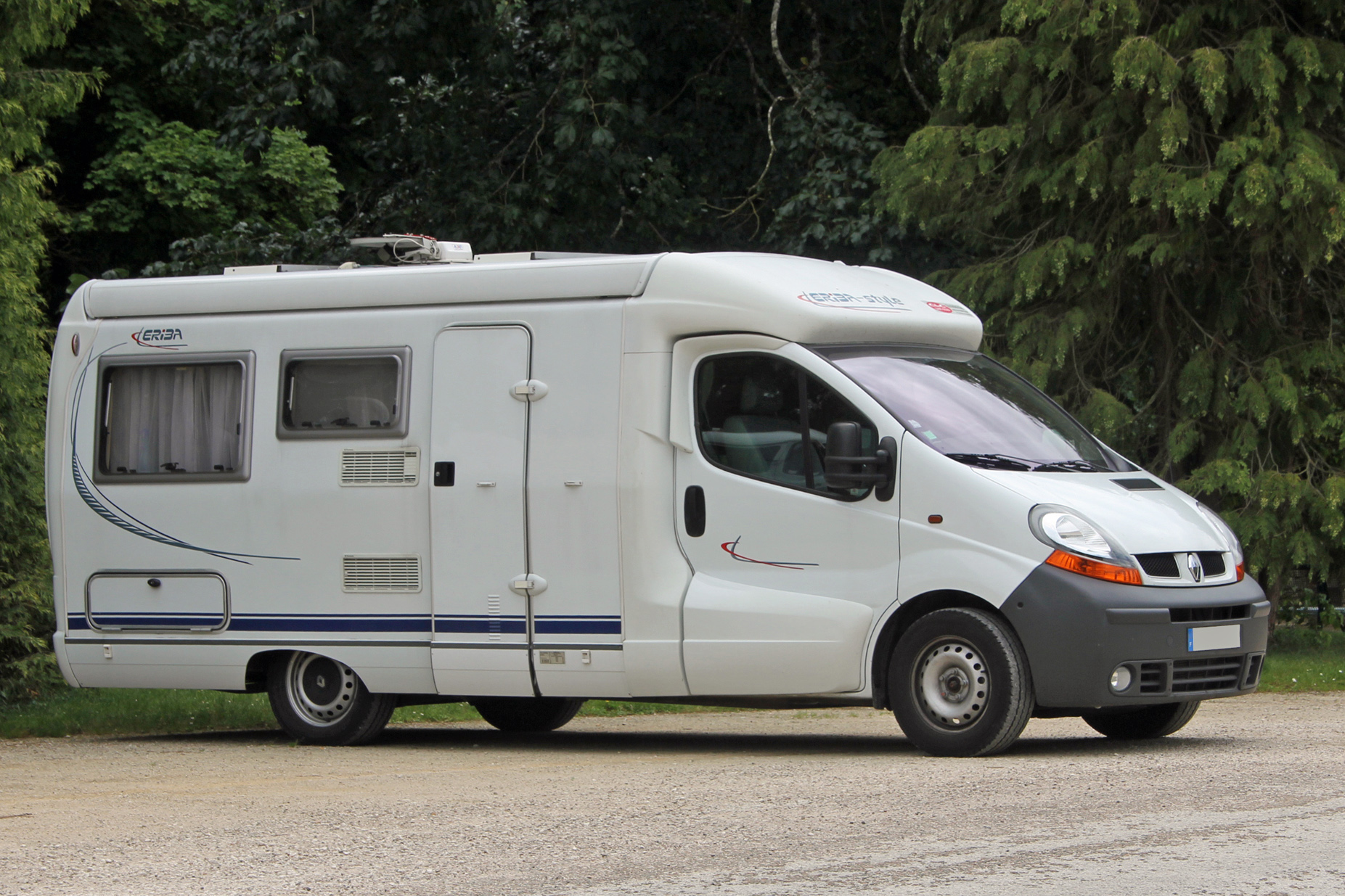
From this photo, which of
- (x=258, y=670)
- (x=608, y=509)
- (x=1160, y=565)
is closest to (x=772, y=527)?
(x=608, y=509)

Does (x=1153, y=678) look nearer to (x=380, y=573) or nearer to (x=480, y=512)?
(x=480, y=512)

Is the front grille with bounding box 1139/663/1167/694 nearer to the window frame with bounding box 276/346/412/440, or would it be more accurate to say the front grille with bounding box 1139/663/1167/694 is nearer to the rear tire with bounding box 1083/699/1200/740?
the rear tire with bounding box 1083/699/1200/740

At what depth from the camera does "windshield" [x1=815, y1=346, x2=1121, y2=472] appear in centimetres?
1010

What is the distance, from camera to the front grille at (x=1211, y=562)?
32.5 ft

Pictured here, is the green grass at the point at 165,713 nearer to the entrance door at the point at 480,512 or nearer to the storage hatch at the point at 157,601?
the storage hatch at the point at 157,601

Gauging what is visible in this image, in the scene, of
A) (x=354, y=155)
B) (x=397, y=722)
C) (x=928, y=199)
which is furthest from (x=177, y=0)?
(x=397, y=722)

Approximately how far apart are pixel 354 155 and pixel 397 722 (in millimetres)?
17889

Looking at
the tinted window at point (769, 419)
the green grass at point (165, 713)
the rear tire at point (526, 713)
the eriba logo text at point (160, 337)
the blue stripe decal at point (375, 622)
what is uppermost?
the eriba logo text at point (160, 337)

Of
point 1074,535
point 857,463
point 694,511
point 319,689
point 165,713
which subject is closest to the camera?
point 1074,535

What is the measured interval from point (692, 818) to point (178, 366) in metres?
5.52

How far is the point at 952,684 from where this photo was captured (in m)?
9.83

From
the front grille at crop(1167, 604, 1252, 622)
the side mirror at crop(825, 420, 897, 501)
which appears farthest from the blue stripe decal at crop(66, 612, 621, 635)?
the front grille at crop(1167, 604, 1252, 622)

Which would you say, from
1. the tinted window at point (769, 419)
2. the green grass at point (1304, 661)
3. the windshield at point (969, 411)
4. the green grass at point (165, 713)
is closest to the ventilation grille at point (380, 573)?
the tinted window at point (769, 419)

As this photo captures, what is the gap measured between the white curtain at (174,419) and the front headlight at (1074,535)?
4.96m
